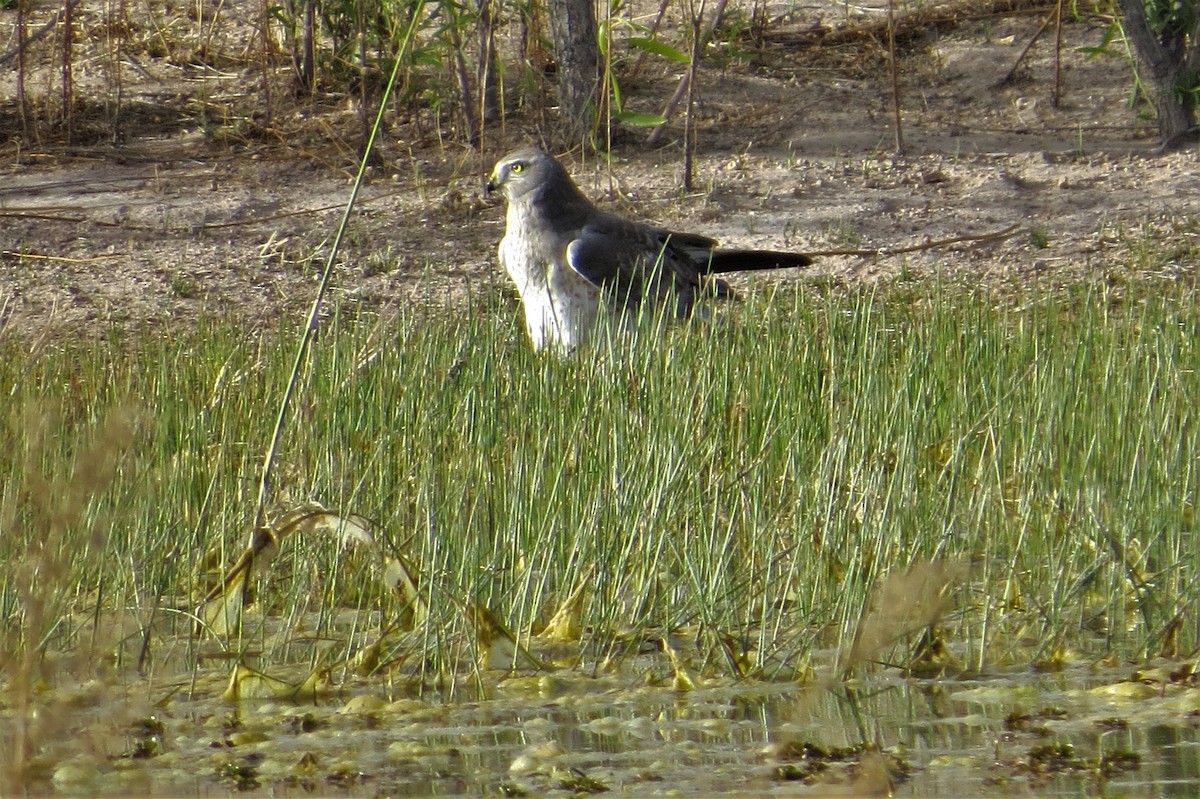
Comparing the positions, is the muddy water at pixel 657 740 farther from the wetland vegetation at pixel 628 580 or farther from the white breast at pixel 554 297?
the white breast at pixel 554 297

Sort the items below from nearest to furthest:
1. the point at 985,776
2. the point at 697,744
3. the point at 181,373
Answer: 1. the point at 985,776
2. the point at 697,744
3. the point at 181,373

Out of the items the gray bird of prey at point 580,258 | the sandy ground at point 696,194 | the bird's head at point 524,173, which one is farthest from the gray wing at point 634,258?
the sandy ground at point 696,194

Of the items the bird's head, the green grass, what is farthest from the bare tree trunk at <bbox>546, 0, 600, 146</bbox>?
the green grass

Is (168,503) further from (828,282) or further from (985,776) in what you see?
(828,282)

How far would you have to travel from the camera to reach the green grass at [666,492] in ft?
11.4

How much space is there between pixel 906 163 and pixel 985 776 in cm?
694

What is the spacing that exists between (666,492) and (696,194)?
544 centimetres

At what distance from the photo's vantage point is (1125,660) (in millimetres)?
3336

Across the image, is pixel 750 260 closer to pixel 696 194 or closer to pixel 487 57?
pixel 696 194

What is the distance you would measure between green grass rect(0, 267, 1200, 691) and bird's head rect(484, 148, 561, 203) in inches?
66.1

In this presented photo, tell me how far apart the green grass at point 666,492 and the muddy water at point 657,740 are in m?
0.14

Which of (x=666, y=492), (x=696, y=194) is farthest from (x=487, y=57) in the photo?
(x=666, y=492)

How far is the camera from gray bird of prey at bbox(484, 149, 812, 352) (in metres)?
6.55

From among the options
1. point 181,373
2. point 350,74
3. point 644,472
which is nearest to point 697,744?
point 644,472
